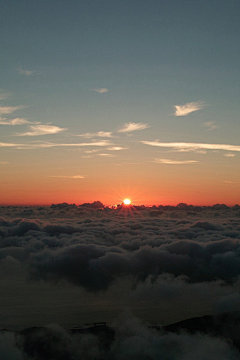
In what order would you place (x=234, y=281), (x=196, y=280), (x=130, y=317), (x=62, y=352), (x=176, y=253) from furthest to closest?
(x=176, y=253) → (x=196, y=280) → (x=234, y=281) → (x=130, y=317) → (x=62, y=352)

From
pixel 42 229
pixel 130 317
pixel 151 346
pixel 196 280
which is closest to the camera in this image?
pixel 151 346

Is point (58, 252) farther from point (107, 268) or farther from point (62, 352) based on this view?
point (62, 352)

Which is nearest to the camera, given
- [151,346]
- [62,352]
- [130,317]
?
[151,346]

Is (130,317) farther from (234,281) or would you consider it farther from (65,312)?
(234,281)

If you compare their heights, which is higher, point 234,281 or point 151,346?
point 151,346

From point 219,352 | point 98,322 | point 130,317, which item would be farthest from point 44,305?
point 219,352

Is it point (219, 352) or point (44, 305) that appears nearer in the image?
point (219, 352)

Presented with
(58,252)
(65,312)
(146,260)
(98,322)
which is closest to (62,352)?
(98,322)

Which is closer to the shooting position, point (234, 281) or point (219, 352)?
point (219, 352)

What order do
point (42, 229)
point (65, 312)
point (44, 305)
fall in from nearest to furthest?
point (65, 312)
point (44, 305)
point (42, 229)
